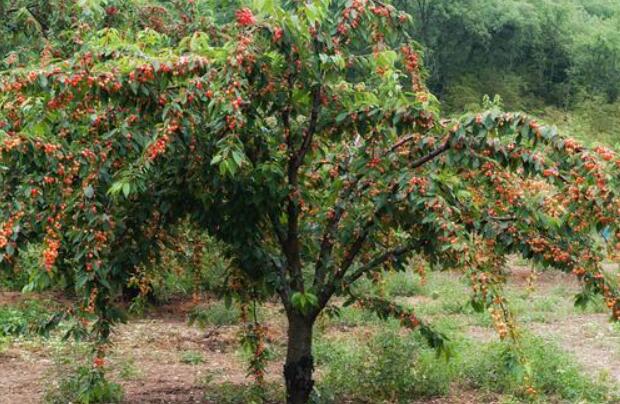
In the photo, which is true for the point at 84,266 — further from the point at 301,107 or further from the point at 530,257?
the point at 530,257

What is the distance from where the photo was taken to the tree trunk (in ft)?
18.1

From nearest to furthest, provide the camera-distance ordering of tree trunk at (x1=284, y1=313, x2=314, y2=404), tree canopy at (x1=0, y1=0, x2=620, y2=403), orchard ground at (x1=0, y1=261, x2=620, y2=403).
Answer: tree canopy at (x1=0, y1=0, x2=620, y2=403), tree trunk at (x1=284, y1=313, x2=314, y2=404), orchard ground at (x1=0, y1=261, x2=620, y2=403)

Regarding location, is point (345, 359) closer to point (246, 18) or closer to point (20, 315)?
point (246, 18)

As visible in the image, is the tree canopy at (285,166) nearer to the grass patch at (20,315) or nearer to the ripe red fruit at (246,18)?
the ripe red fruit at (246,18)

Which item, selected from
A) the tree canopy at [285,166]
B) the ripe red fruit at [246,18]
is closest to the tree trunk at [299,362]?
the tree canopy at [285,166]

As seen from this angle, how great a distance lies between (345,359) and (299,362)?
6.25 ft

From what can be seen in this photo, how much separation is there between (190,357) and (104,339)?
3372 millimetres

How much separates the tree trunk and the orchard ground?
1.00ft

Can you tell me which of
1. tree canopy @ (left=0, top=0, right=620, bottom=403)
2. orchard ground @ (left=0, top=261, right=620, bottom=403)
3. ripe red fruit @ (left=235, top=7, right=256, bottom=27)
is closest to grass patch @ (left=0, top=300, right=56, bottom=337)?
orchard ground @ (left=0, top=261, right=620, bottom=403)

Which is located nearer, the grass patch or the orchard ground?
the orchard ground

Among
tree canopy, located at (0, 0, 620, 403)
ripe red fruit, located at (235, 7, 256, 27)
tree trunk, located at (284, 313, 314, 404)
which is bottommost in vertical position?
tree trunk, located at (284, 313, 314, 404)

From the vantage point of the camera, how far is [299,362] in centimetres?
555

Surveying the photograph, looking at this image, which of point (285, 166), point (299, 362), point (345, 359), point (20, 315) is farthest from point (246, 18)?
point (20, 315)

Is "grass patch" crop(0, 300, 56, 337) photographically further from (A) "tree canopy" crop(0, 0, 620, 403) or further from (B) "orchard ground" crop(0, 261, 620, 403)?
(A) "tree canopy" crop(0, 0, 620, 403)
